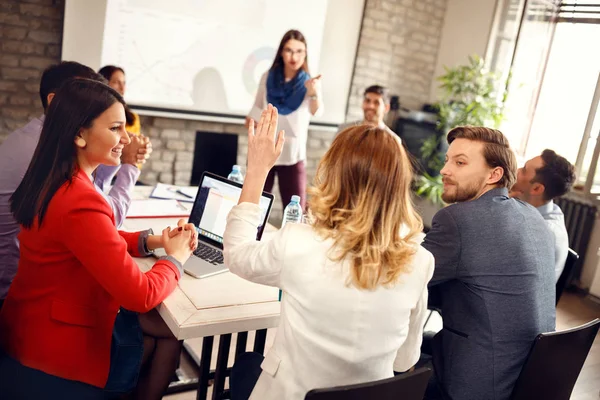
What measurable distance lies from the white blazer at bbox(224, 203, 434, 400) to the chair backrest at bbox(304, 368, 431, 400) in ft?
0.32

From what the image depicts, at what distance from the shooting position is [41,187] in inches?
58.8

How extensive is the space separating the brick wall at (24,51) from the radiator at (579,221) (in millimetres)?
4016

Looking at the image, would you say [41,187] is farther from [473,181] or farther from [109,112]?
[473,181]

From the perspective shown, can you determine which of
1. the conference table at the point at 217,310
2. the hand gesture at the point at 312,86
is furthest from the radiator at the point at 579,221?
the conference table at the point at 217,310

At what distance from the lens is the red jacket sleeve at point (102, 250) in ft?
4.68

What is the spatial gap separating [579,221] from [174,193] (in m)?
3.32

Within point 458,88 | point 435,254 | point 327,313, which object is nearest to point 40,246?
point 327,313

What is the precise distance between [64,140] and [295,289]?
0.77m

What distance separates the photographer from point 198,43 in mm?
4258

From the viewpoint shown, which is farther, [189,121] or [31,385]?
[189,121]

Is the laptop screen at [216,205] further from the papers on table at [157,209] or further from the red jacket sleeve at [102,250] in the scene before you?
the red jacket sleeve at [102,250]

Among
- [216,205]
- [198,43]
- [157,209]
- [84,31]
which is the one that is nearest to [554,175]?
[216,205]

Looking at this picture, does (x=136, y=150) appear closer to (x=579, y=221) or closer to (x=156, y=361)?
(x=156, y=361)

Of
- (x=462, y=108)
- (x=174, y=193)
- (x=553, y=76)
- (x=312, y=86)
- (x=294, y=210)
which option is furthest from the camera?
(x=553, y=76)
